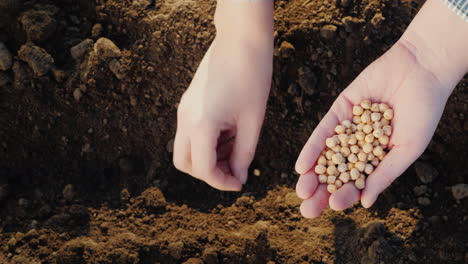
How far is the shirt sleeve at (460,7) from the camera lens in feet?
5.89

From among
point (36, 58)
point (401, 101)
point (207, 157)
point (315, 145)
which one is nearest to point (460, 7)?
point (401, 101)

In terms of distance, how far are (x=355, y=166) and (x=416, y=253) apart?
545 mm

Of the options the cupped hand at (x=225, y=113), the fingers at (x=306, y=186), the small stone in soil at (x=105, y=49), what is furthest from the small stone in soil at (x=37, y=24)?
the fingers at (x=306, y=186)

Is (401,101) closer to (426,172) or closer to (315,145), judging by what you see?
(315,145)

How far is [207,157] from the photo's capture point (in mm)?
1809

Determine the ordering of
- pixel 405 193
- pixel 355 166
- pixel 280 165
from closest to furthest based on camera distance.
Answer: pixel 355 166
pixel 405 193
pixel 280 165

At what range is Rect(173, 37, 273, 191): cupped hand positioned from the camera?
183 centimetres

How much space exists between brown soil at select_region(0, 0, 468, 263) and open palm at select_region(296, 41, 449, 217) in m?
0.40

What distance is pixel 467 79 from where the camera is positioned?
2.31 meters

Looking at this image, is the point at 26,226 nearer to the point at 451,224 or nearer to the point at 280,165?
the point at 280,165

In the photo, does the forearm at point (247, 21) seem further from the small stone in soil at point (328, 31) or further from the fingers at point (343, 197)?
the fingers at point (343, 197)

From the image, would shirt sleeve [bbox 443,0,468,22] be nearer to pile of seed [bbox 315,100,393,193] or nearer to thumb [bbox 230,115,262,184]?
pile of seed [bbox 315,100,393,193]

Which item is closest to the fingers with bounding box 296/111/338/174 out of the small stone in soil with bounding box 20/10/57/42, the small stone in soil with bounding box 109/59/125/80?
the small stone in soil with bounding box 109/59/125/80

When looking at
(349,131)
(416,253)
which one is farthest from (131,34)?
(416,253)
